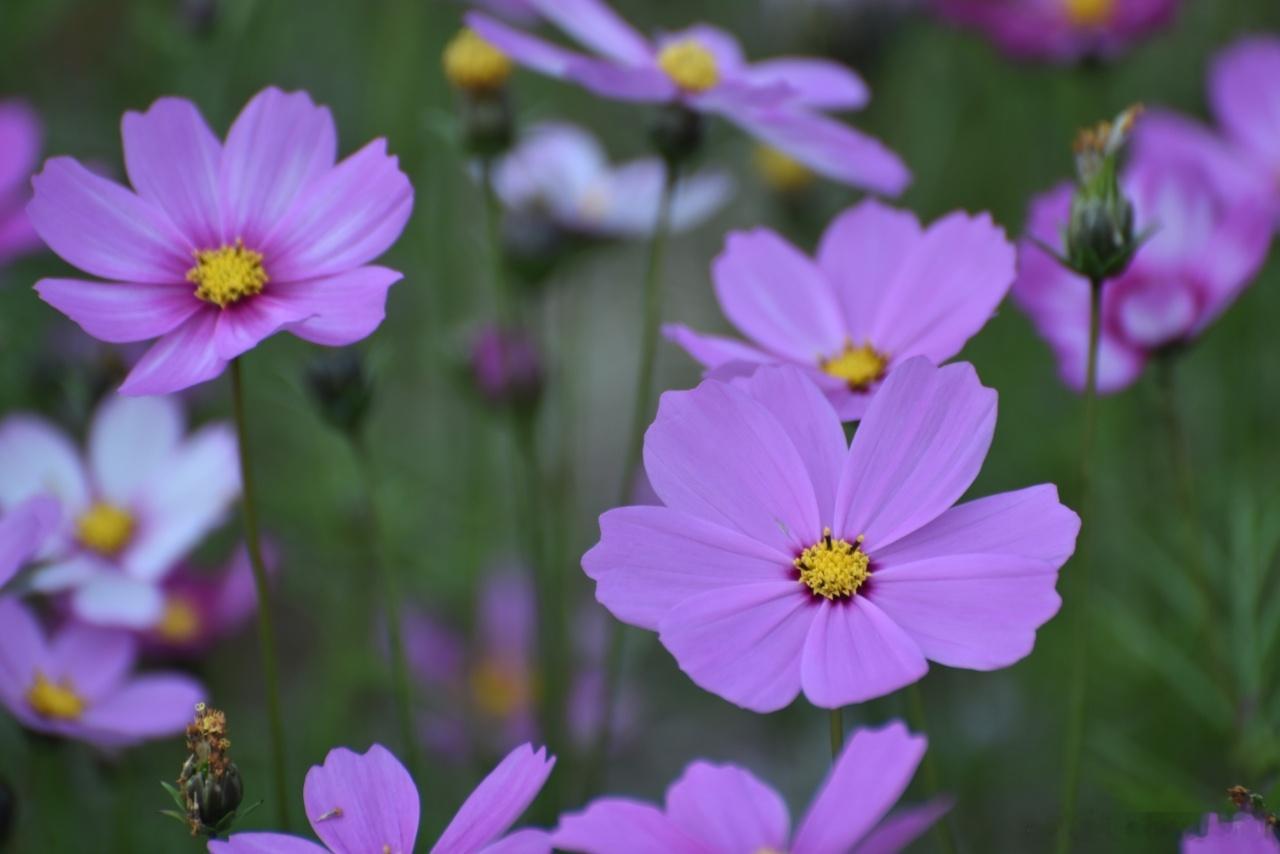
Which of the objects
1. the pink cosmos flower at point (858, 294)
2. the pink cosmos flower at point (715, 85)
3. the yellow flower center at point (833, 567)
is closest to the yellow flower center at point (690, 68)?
the pink cosmos flower at point (715, 85)

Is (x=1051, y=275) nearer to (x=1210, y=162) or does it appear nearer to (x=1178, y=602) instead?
(x=1210, y=162)

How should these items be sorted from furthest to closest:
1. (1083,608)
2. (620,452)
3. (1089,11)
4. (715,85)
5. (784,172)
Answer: (620,452) → (784,172) → (1089,11) → (715,85) → (1083,608)

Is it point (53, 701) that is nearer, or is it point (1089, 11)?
point (53, 701)

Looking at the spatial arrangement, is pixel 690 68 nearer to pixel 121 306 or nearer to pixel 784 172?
pixel 121 306

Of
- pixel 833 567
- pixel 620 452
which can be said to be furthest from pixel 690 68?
pixel 620 452

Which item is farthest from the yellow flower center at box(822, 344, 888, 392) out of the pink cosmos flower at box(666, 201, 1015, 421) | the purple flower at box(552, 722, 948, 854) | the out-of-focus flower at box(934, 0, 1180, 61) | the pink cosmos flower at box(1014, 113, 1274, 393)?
the out-of-focus flower at box(934, 0, 1180, 61)

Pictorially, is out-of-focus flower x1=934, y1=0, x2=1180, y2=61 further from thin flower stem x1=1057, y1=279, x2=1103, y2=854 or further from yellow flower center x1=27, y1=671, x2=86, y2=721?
yellow flower center x1=27, y1=671, x2=86, y2=721

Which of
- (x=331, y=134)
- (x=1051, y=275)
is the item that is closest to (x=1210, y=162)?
(x=1051, y=275)
